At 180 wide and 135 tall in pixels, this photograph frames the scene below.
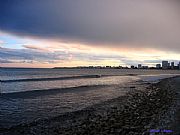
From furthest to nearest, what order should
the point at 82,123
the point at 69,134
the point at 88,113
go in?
the point at 88,113 → the point at 82,123 → the point at 69,134

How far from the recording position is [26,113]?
70.0ft

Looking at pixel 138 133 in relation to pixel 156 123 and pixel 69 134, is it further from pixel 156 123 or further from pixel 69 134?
pixel 69 134

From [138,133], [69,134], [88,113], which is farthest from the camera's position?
[88,113]

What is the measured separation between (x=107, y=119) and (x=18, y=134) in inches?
243

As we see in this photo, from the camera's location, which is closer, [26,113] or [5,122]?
[5,122]

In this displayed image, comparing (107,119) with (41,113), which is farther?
(41,113)

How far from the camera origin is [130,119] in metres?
17.3

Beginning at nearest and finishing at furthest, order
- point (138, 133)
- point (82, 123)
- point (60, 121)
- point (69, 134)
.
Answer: point (138, 133), point (69, 134), point (82, 123), point (60, 121)

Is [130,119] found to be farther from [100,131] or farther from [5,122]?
[5,122]

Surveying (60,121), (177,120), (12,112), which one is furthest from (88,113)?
(177,120)

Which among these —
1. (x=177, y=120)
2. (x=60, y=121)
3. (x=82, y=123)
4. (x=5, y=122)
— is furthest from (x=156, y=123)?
(x=5, y=122)

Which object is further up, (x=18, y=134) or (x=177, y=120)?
(x=177, y=120)

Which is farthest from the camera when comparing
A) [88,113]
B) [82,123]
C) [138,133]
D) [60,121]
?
[88,113]

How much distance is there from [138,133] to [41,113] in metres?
10.8
